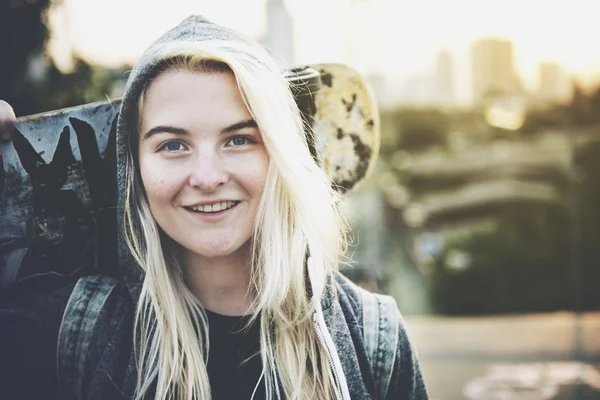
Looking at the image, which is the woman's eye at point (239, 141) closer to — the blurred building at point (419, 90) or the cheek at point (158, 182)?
the cheek at point (158, 182)

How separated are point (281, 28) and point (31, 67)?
2.06 metres

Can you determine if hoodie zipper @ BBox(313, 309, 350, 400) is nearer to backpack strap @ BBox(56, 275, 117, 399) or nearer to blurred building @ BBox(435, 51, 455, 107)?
backpack strap @ BBox(56, 275, 117, 399)

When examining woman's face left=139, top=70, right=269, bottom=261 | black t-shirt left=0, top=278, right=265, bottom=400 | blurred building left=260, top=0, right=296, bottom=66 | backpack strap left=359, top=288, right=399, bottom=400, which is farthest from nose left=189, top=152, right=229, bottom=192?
blurred building left=260, top=0, right=296, bottom=66

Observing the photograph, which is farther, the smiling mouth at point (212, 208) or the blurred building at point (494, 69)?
the blurred building at point (494, 69)

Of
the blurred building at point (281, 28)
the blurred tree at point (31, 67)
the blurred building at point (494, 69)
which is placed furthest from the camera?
the blurred building at point (494, 69)

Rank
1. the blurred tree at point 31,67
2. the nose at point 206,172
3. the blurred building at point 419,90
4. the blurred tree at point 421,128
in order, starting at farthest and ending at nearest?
the blurred tree at point 421,128 → the blurred building at point 419,90 → the blurred tree at point 31,67 → the nose at point 206,172

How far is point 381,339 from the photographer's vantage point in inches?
54.6

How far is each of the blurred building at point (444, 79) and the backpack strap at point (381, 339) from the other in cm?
415

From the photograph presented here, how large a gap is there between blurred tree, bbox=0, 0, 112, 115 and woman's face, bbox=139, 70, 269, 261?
1.00 meters

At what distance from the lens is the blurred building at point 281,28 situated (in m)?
3.88

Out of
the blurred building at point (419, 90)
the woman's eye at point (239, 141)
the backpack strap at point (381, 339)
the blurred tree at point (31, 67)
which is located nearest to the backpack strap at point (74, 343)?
the woman's eye at point (239, 141)

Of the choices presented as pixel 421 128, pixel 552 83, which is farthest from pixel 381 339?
pixel 552 83

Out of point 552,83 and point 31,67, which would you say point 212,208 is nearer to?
point 31,67

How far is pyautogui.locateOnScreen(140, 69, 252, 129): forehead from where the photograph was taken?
4.09 ft
